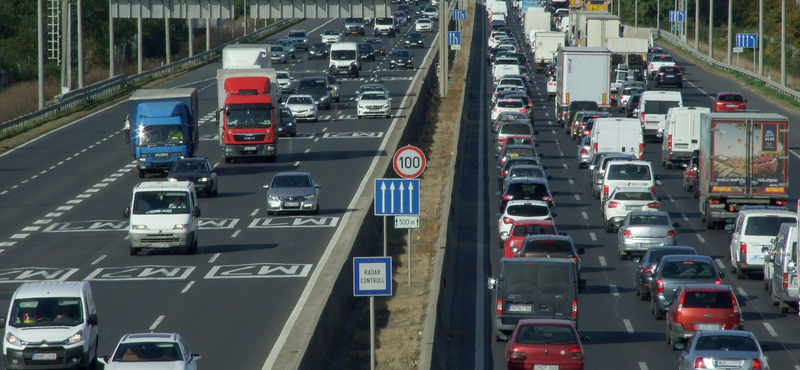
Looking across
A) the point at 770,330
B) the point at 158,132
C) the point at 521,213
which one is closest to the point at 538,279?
the point at 770,330

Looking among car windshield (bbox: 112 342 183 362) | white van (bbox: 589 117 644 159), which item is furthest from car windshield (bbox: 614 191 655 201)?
car windshield (bbox: 112 342 183 362)

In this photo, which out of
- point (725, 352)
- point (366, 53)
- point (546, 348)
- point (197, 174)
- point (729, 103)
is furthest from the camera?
point (366, 53)

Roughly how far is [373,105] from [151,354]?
4654cm

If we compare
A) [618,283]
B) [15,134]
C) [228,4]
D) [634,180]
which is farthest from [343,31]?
[618,283]

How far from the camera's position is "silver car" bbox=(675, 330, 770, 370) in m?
17.8

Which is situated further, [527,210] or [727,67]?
[727,67]

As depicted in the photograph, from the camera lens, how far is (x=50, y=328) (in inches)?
742

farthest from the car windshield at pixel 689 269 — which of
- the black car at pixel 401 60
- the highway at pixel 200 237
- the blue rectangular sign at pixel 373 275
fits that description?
the black car at pixel 401 60

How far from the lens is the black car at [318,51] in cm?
9900

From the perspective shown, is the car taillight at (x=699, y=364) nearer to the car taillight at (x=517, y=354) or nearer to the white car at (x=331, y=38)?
the car taillight at (x=517, y=354)

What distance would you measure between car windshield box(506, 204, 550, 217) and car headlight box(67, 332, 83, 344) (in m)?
16.8

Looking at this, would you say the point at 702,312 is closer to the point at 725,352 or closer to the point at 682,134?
the point at 725,352

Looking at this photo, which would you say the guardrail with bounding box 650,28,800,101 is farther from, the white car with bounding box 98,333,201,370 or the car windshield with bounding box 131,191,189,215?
the white car with bounding box 98,333,201,370

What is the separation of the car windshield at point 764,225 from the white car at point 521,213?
19.5ft
